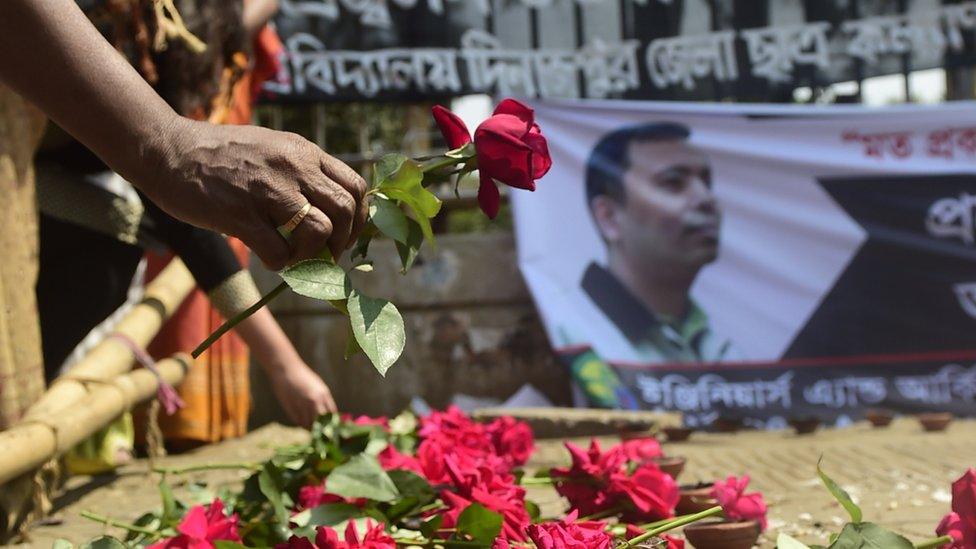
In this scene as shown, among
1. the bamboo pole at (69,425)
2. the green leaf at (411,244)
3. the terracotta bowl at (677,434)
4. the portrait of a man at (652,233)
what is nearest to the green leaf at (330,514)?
the green leaf at (411,244)

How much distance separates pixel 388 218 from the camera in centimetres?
121

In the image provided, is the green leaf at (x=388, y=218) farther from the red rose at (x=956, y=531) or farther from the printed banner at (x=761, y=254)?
the printed banner at (x=761, y=254)

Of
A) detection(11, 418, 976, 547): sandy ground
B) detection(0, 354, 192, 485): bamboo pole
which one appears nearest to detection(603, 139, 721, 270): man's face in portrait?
detection(11, 418, 976, 547): sandy ground

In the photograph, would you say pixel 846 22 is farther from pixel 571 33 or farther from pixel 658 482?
pixel 658 482

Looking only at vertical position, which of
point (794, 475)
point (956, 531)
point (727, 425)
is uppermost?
point (956, 531)

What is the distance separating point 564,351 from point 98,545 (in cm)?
411

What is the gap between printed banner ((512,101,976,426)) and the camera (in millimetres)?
5402

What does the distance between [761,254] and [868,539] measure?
443 centimetres

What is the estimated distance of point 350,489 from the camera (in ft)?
5.02

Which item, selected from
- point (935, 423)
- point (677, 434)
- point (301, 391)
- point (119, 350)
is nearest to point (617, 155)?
point (677, 434)

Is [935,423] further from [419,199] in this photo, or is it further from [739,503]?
[419,199]

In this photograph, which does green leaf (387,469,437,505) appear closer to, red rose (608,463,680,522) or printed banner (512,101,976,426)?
red rose (608,463,680,522)

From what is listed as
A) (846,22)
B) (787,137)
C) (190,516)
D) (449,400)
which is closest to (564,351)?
(449,400)

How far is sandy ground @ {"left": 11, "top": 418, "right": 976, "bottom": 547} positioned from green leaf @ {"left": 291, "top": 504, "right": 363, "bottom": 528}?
2.14 ft
